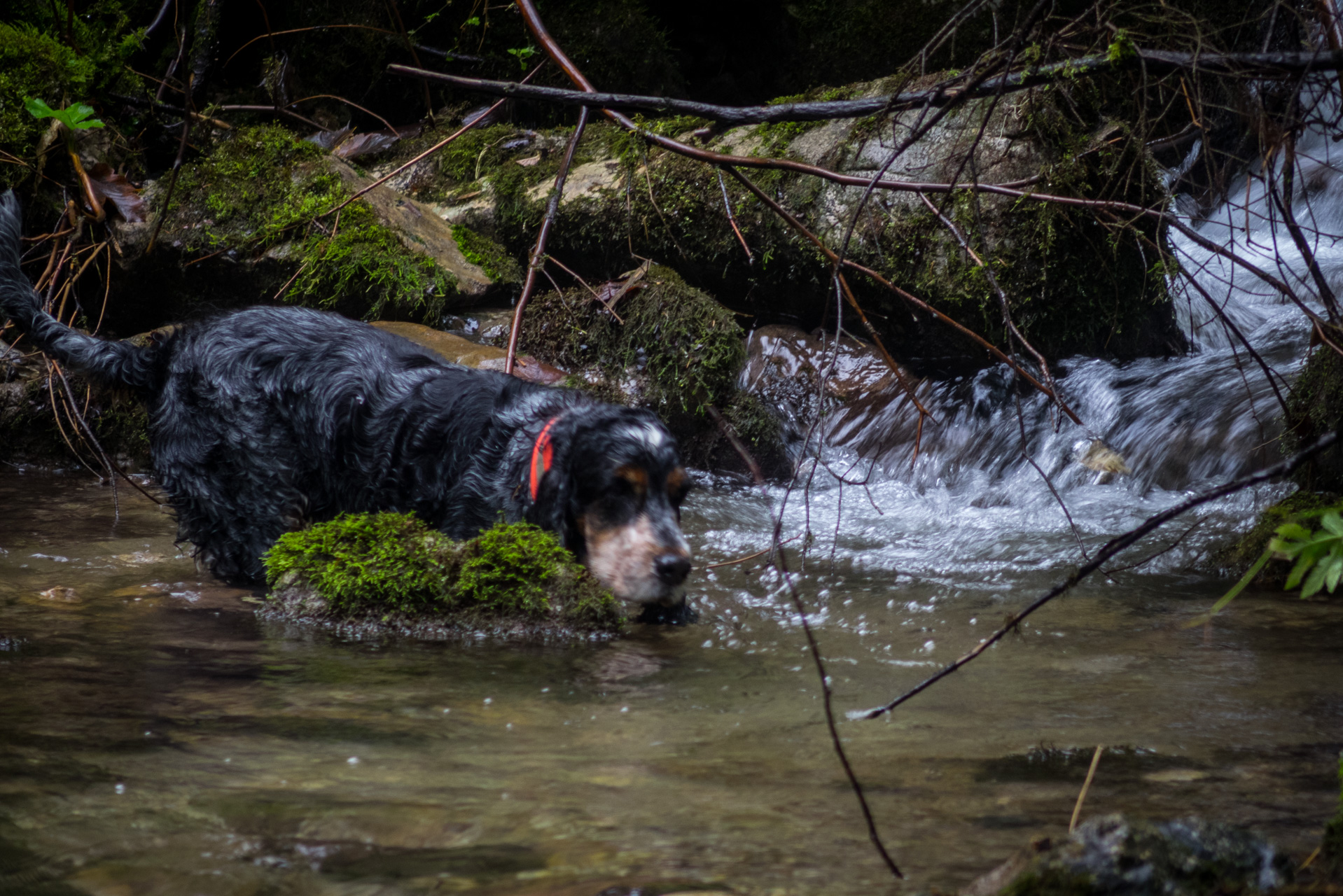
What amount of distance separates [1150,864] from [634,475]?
3003 mm

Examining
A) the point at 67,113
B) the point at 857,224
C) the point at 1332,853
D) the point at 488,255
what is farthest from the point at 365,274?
the point at 1332,853

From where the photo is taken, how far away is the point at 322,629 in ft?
13.7

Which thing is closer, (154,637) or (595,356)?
(154,637)

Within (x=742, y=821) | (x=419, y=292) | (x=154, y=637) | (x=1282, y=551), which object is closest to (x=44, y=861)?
(x=742, y=821)

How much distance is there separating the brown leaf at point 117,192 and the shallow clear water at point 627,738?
3549 mm

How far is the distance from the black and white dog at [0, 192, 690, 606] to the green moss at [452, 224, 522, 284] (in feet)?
11.1

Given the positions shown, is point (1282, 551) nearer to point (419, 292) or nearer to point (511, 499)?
point (511, 499)

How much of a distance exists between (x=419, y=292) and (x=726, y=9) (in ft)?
21.5

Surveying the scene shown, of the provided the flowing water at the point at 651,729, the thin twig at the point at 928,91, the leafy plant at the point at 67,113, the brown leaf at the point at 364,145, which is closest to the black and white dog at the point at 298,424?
the flowing water at the point at 651,729

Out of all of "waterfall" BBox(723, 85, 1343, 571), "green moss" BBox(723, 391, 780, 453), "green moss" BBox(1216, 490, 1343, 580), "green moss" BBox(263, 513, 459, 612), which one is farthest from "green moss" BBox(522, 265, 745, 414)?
"green moss" BBox(1216, 490, 1343, 580)

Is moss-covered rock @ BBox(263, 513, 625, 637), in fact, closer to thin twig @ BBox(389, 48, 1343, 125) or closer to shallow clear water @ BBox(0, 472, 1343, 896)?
shallow clear water @ BBox(0, 472, 1343, 896)

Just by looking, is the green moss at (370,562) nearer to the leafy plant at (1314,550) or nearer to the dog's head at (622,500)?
the dog's head at (622,500)

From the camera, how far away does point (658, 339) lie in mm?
7691

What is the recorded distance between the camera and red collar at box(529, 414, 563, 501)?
448cm
